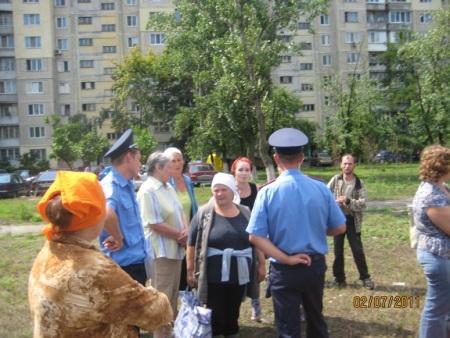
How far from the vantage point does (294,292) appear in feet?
12.9

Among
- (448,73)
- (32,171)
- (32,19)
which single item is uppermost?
(32,19)

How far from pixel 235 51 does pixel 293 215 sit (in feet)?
55.9

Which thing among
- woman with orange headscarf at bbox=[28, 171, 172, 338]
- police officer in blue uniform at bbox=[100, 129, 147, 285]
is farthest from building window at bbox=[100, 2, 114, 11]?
woman with orange headscarf at bbox=[28, 171, 172, 338]

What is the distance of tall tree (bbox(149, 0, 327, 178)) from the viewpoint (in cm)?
2028

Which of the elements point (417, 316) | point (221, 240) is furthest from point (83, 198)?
point (417, 316)

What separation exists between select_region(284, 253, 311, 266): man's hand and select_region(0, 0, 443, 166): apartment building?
5673cm

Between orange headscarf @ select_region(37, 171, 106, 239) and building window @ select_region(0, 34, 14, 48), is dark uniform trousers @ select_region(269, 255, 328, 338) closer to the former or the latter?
orange headscarf @ select_region(37, 171, 106, 239)

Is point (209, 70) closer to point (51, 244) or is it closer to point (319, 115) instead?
A: point (51, 244)

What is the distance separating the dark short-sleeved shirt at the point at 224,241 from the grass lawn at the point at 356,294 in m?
1.06

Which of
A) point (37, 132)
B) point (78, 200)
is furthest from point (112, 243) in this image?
point (37, 132)

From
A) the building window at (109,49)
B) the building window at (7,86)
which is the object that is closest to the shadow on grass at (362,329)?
the building window at (109,49)

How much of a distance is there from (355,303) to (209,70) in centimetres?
2199

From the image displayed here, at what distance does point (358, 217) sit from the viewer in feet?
23.4

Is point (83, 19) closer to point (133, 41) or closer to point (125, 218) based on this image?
point (133, 41)
